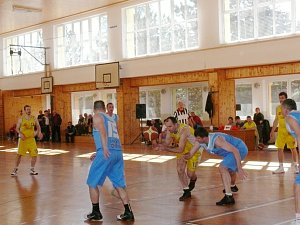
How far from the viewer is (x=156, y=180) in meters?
10.2

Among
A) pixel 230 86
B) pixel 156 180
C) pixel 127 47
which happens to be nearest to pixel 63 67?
pixel 127 47

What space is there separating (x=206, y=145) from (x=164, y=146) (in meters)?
0.74

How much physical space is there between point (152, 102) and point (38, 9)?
9.54 m

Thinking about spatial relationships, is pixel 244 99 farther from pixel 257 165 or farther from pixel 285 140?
pixel 285 140

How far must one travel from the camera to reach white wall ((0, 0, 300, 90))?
55.1 ft

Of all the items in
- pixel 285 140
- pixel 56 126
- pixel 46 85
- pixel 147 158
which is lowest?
pixel 147 158

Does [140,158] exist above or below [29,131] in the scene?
below

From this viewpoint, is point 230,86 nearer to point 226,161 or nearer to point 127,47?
point 127,47

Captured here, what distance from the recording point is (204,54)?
61.8 feet

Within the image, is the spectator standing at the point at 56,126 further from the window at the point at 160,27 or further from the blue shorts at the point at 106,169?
the blue shorts at the point at 106,169

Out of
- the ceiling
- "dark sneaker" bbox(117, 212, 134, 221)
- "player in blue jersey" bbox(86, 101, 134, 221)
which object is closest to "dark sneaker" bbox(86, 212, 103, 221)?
"player in blue jersey" bbox(86, 101, 134, 221)

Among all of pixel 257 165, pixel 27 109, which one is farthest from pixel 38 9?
pixel 257 165

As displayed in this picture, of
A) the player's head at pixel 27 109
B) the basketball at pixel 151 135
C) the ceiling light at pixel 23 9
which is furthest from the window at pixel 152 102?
the player's head at pixel 27 109

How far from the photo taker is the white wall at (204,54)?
16.8 metres
